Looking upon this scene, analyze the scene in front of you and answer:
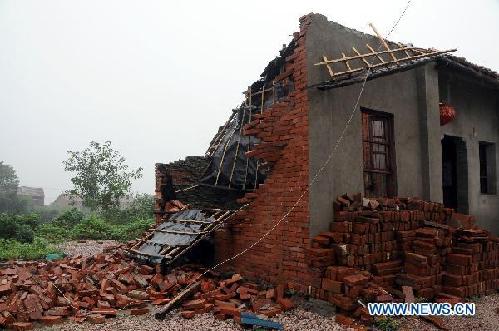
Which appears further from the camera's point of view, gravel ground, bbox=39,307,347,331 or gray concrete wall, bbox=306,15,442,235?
gray concrete wall, bbox=306,15,442,235

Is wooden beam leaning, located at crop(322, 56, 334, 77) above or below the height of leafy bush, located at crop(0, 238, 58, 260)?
above

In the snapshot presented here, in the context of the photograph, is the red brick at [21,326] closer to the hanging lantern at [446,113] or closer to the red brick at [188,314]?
the red brick at [188,314]

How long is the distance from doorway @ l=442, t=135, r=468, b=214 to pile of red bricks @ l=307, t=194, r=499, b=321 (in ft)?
9.59

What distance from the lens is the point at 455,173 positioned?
33.1 feet

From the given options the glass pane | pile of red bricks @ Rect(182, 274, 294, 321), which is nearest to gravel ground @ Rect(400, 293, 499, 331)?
pile of red bricks @ Rect(182, 274, 294, 321)

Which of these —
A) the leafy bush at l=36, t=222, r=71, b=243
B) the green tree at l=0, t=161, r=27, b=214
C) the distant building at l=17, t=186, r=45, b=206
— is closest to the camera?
the leafy bush at l=36, t=222, r=71, b=243

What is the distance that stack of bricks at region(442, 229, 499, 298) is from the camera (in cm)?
635

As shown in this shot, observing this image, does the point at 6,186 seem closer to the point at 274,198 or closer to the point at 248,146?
the point at 248,146

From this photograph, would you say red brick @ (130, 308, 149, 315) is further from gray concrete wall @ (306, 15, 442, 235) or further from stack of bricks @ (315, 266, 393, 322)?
gray concrete wall @ (306, 15, 442, 235)

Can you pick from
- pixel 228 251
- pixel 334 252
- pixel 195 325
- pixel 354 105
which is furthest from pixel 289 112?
pixel 195 325

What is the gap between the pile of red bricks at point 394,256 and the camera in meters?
5.66

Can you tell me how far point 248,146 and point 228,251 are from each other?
2.92 metres

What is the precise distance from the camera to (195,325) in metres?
5.38

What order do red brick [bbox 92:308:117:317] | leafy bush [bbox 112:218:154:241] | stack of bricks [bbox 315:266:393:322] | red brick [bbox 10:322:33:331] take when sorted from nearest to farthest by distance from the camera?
1. red brick [bbox 10:322:33:331]
2. stack of bricks [bbox 315:266:393:322]
3. red brick [bbox 92:308:117:317]
4. leafy bush [bbox 112:218:154:241]
